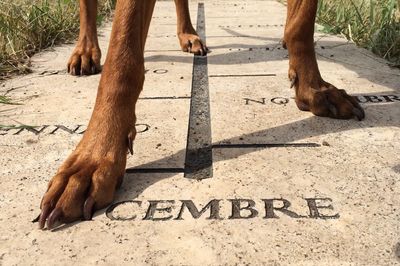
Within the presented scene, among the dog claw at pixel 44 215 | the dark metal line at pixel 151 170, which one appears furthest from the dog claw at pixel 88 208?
the dark metal line at pixel 151 170

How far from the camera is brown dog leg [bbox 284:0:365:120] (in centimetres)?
227

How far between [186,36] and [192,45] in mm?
155

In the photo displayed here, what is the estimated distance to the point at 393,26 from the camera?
148 inches

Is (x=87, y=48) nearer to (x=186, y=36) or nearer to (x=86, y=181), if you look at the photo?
(x=186, y=36)

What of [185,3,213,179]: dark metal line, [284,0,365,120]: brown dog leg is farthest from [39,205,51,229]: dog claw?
[284,0,365,120]: brown dog leg

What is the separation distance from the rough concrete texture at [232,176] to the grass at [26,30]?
366mm

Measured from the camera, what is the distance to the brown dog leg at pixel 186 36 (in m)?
3.57

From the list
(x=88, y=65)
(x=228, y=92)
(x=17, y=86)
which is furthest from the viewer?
(x=88, y=65)

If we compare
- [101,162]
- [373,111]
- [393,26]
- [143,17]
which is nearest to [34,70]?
[143,17]

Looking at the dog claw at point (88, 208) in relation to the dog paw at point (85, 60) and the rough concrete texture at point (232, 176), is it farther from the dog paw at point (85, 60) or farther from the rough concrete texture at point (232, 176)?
the dog paw at point (85, 60)

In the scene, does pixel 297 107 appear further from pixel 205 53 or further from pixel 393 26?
pixel 393 26

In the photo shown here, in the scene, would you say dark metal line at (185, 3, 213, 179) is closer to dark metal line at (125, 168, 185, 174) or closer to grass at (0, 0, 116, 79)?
dark metal line at (125, 168, 185, 174)

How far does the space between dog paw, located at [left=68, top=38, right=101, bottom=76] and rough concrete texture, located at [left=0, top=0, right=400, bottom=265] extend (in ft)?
0.31

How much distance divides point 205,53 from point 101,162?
210 centimetres
